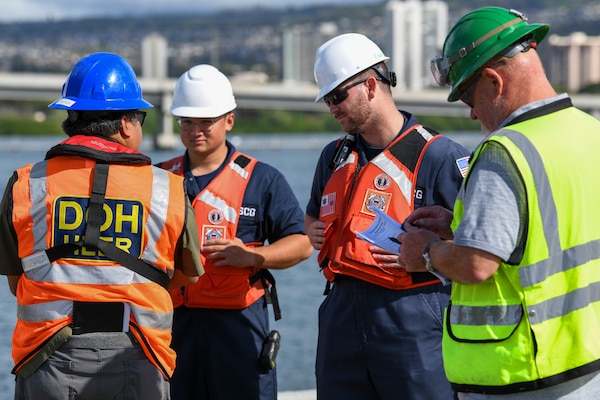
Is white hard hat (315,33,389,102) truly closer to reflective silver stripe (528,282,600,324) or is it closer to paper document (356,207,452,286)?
paper document (356,207,452,286)

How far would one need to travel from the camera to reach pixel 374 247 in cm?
407

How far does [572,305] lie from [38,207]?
1807mm

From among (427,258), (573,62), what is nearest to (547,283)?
(427,258)

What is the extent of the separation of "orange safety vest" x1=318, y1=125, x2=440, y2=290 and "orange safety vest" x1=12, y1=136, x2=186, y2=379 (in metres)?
0.85

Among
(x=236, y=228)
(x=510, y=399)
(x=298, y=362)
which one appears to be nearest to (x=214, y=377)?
(x=236, y=228)

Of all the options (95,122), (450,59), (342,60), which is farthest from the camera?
(342,60)

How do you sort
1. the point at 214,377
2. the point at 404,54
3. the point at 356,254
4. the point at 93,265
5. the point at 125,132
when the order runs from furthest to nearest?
the point at 404,54, the point at 214,377, the point at 356,254, the point at 125,132, the point at 93,265

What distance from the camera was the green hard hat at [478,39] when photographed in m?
3.04

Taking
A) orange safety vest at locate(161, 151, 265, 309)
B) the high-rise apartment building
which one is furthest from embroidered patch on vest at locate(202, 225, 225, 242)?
the high-rise apartment building

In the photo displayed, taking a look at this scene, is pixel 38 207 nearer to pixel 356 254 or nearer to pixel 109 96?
pixel 109 96

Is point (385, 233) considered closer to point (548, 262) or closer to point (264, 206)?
point (548, 262)

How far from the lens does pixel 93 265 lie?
3.53 metres

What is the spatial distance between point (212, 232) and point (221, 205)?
5.6 inches

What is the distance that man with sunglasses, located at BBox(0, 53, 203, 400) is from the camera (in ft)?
11.6
